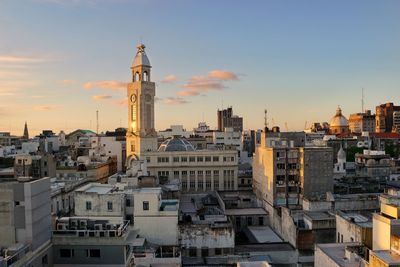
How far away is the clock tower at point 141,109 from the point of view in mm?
98875

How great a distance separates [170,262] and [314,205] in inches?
976

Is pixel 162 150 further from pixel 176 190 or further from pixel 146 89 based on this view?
pixel 176 190

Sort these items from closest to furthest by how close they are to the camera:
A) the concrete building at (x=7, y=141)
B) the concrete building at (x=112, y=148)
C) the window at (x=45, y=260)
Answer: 1. the window at (x=45, y=260)
2. the concrete building at (x=112, y=148)
3. the concrete building at (x=7, y=141)

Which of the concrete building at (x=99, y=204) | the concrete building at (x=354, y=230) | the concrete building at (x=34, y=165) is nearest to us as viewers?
the concrete building at (x=354, y=230)

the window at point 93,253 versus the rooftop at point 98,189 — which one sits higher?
the rooftop at point 98,189

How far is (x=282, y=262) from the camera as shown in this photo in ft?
161

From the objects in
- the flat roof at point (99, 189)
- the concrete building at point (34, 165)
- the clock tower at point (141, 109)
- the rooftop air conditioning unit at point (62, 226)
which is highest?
the clock tower at point (141, 109)

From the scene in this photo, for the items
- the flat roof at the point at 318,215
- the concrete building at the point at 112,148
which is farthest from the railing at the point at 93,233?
the concrete building at the point at 112,148

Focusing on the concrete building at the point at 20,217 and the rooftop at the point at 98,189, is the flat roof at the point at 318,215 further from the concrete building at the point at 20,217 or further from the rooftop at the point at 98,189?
the concrete building at the point at 20,217

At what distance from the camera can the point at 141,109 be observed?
99688mm

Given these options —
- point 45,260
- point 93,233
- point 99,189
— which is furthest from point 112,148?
point 45,260

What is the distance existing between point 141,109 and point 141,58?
12.0 m

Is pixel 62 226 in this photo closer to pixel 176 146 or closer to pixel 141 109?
pixel 176 146

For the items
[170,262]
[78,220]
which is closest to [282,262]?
[170,262]
